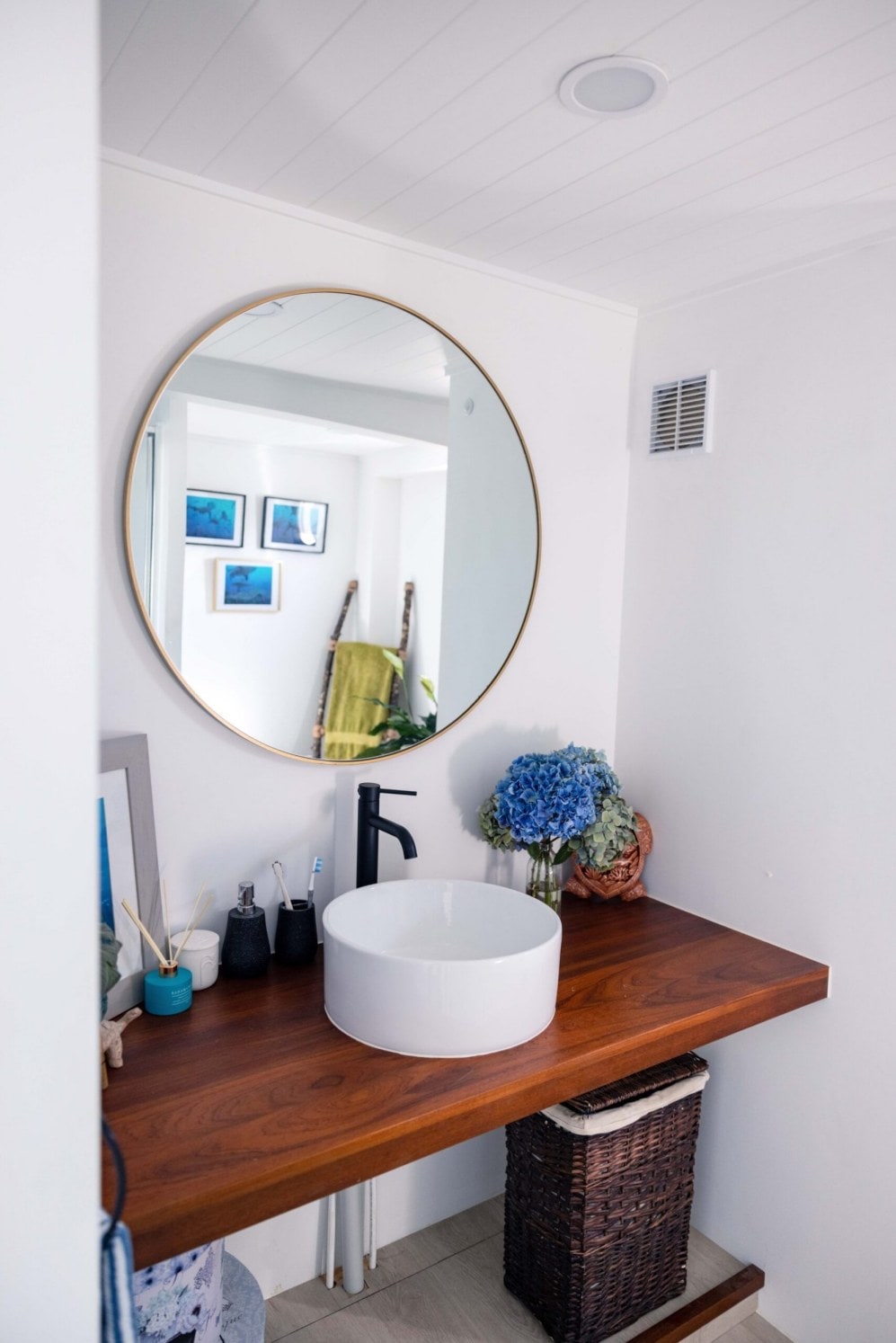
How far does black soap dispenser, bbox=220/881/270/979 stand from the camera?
1.78m

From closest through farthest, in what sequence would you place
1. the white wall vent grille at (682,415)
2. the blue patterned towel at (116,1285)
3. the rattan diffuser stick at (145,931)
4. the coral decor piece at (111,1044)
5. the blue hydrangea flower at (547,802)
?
the blue patterned towel at (116,1285)
the coral decor piece at (111,1044)
the rattan diffuser stick at (145,931)
the blue hydrangea flower at (547,802)
the white wall vent grille at (682,415)

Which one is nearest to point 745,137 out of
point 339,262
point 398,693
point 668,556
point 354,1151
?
point 339,262

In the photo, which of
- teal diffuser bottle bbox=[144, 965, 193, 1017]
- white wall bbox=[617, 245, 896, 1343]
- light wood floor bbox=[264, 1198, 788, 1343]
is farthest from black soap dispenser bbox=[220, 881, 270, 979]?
white wall bbox=[617, 245, 896, 1343]

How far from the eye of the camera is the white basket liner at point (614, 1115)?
1.86 metres

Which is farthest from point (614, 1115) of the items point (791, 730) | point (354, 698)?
point (354, 698)

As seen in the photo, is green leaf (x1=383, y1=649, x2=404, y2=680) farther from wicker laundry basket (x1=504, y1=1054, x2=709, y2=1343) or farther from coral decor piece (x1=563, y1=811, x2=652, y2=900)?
wicker laundry basket (x1=504, y1=1054, x2=709, y2=1343)

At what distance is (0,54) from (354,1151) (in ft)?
4.13

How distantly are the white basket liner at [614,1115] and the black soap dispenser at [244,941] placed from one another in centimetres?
62

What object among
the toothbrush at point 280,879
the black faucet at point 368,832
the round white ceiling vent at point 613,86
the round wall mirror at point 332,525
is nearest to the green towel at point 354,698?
the round wall mirror at point 332,525

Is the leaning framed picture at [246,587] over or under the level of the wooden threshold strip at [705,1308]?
over

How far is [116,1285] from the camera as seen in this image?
924mm

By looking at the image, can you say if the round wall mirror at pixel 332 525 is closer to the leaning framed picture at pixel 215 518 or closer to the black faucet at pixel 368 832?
the leaning framed picture at pixel 215 518

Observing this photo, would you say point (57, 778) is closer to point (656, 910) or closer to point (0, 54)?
point (0, 54)

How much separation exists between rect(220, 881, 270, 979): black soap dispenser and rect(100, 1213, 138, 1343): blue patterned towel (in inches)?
32.6
